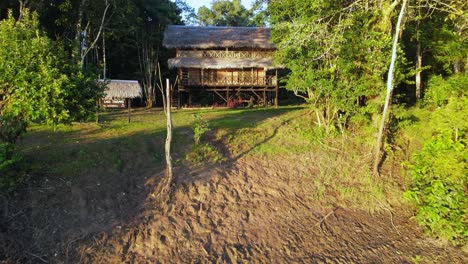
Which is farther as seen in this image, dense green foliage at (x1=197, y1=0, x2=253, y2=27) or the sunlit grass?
dense green foliage at (x1=197, y1=0, x2=253, y2=27)

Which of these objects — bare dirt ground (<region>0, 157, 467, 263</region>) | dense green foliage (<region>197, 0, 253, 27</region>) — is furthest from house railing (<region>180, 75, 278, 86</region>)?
dense green foliage (<region>197, 0, 253, 27</region>)

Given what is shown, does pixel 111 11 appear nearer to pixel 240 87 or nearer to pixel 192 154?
pixel 240 87

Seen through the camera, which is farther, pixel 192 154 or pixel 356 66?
pixel 356 66

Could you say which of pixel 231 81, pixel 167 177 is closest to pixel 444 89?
pixel 167 177

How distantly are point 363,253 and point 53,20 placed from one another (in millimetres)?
16803

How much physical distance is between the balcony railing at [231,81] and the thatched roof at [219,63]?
3.46 ft

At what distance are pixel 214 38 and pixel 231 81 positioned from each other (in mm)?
2961

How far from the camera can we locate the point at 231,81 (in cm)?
1997

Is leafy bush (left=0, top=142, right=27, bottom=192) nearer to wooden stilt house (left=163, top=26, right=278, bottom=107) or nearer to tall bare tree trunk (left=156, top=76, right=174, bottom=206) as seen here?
tall bare tree trunk (left=156, top=76, right=174, bottom=206)

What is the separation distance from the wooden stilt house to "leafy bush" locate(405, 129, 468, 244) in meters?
13.3

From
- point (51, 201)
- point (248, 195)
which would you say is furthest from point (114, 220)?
point (248, 195)

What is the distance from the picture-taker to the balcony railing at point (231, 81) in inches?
765

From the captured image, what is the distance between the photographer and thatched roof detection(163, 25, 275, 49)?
1891cm

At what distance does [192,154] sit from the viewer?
25.6 ft
